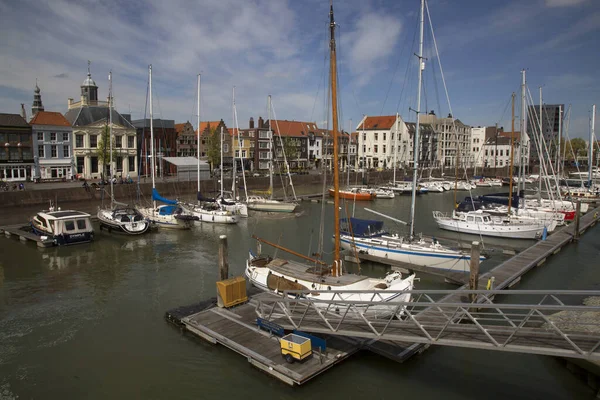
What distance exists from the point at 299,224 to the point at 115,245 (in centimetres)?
1819

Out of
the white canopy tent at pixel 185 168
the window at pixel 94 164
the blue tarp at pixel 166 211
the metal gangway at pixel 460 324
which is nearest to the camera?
the metal gangway at pixel 460 324

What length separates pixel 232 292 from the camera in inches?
755

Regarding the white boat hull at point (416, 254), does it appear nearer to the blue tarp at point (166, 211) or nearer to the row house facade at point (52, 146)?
the blue tarp at point (166, 211)

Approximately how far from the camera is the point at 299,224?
147ft

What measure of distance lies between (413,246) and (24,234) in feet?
103

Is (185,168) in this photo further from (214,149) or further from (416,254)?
(416,254)

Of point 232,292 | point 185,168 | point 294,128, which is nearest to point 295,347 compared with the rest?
point 232,292

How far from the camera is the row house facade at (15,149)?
6016cm

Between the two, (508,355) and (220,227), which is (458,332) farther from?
(220,227)

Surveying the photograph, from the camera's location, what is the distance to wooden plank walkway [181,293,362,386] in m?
14.1

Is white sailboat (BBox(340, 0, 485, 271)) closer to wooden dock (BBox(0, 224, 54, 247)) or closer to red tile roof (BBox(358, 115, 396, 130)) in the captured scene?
wooden dock (BBox(0, 224, 54, 247))

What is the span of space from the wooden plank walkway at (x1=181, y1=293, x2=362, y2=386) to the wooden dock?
69.0 ft

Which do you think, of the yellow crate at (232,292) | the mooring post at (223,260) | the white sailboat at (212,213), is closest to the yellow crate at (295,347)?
the yellow crate at (232,292)

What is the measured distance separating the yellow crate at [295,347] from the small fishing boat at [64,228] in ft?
85.7
